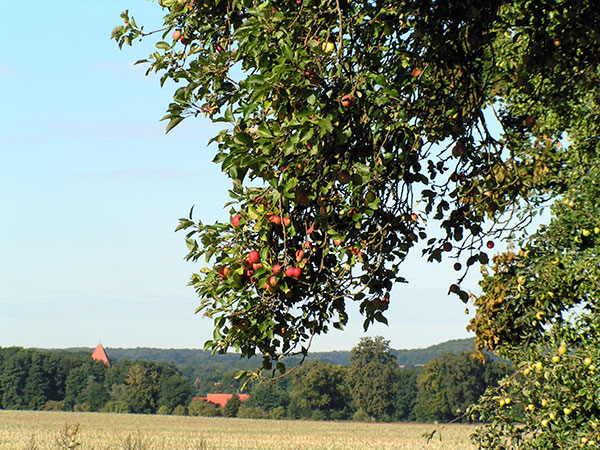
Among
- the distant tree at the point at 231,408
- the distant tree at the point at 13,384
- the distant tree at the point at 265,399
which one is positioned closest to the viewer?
the distant tree at the point at 231,408

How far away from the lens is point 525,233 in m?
10.1

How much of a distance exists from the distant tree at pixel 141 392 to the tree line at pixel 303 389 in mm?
137

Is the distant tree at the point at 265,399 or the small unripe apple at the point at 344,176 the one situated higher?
the small unripe apple at the point at 344,176

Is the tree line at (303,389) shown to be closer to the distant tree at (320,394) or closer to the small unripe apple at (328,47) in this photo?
the distant tree at (320,394)

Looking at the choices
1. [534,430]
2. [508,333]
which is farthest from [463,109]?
[508,333]

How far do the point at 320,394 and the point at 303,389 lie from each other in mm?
2732

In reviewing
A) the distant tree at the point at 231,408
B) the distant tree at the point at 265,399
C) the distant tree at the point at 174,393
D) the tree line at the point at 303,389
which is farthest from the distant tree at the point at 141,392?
the distant tree at the point at 265,399

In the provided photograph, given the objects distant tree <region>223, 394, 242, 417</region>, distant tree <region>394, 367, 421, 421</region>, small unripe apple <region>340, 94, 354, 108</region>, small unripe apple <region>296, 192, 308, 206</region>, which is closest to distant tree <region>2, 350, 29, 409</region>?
distant tree <region>223, 394, 242, 417</region>

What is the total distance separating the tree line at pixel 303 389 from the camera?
87.6 m

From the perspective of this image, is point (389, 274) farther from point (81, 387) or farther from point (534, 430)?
point (81, 387)

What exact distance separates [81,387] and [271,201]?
373 ft

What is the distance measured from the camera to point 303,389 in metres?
92.8

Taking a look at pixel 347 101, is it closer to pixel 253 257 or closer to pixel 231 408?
pixel 253 257

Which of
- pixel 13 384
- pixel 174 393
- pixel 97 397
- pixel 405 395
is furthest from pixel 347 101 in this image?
pixel 13 384
